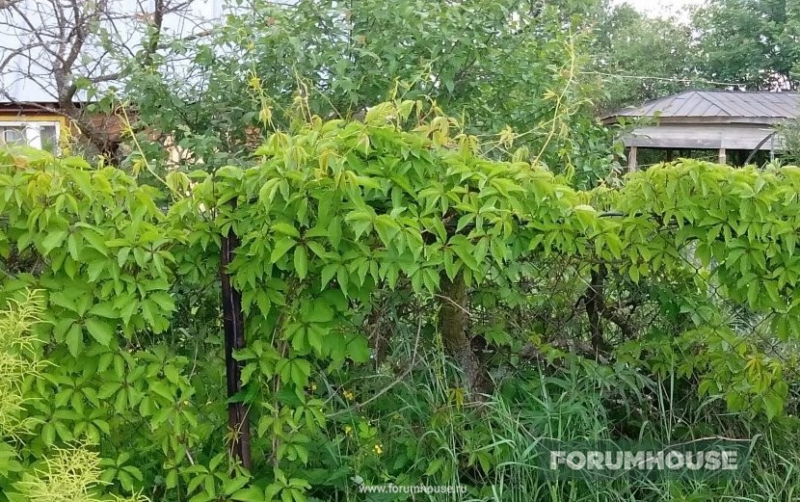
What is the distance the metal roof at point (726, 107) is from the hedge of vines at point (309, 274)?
9.20 meters

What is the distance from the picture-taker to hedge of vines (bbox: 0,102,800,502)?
2.04 meters

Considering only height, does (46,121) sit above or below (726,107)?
below

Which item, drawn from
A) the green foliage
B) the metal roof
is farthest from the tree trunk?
the metal roof

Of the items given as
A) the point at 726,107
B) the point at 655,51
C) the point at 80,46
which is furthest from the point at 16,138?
the point at 655,51

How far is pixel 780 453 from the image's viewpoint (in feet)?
8.88

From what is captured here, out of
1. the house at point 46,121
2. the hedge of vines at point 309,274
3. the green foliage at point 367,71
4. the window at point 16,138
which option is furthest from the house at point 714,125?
the window at point 16,138

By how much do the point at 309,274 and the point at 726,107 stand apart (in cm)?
1218

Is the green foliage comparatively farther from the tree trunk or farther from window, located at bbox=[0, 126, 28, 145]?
the tree trunk

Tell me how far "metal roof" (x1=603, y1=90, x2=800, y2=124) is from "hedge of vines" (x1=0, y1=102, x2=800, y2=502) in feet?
30.2

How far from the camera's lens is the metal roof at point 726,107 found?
38.4 feet

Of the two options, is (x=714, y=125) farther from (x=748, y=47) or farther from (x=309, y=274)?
(x=748, y=47)

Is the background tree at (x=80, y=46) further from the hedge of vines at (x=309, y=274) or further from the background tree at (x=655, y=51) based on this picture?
the background tree at (x=655, y=51)

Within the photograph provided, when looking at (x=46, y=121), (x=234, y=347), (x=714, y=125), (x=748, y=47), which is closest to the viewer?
(x=234, y=347)

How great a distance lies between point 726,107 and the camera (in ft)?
40.4
